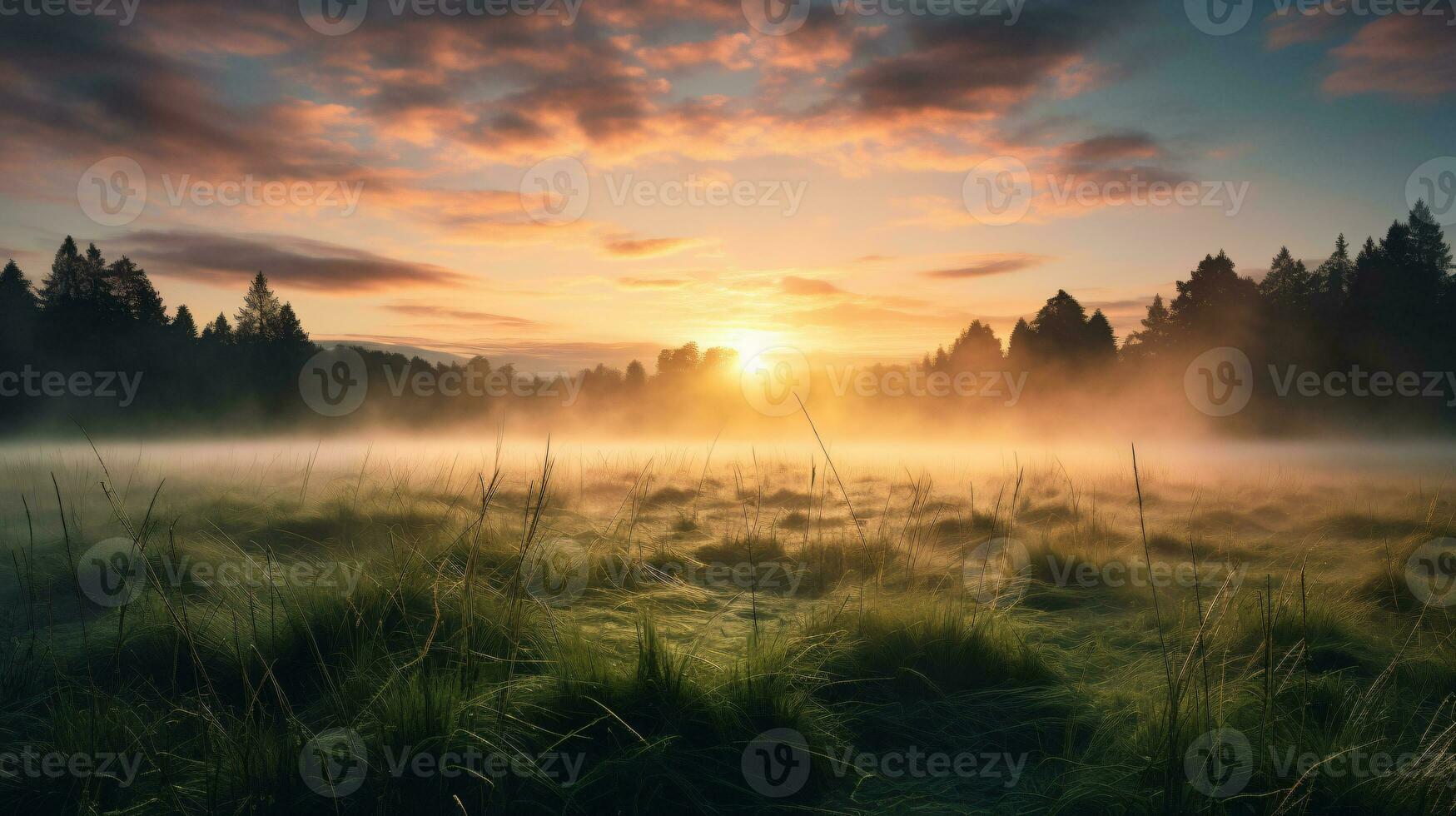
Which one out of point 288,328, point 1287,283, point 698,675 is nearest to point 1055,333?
point 1287,283

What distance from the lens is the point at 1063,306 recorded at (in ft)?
101

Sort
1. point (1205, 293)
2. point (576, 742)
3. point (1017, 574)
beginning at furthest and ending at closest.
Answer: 1. point (1205, 293)
2. point (1017, 574)
3. point (576, 742)

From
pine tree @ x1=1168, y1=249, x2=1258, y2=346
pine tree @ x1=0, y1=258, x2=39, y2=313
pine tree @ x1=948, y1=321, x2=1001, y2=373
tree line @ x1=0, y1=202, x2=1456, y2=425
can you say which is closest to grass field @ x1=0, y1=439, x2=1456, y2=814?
tree line @ x1=0, y1=202, x2=1456, y2=425

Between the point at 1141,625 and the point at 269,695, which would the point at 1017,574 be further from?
the point at 269,695

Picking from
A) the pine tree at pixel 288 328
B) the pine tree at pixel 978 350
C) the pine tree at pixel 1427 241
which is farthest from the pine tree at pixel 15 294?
the pine tree at pixel 1427 241

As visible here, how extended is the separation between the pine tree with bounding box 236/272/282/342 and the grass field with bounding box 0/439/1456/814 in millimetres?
39673

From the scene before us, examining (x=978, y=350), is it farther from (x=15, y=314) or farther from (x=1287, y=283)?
(x=15, y=314)

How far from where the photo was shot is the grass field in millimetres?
2104

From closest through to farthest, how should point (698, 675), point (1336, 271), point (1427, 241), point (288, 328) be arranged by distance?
point (698, 675), point (1427, 241), point (1336, 271), point (288, 328)

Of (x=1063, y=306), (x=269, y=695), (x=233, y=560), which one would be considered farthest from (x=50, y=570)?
(x=1063, y=306)

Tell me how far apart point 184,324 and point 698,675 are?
1817 inches

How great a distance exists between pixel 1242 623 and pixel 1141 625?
0.54m

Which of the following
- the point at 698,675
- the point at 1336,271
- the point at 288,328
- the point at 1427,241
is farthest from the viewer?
the point at 288,328

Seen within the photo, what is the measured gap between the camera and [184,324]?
118 ft
